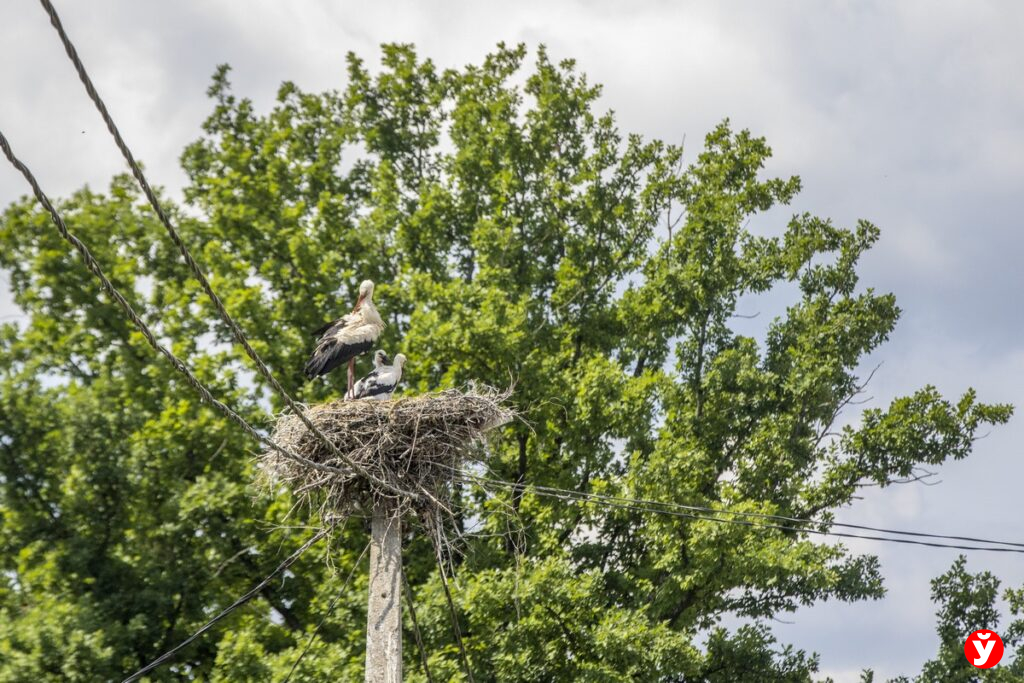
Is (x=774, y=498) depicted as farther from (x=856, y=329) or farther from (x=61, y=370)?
(x=61, y=370)

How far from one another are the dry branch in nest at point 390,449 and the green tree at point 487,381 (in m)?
3.27

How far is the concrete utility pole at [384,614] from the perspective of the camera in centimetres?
870

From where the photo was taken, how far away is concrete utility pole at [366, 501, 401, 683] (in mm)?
8695

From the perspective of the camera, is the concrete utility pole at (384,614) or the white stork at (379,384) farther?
the white stork at (379,384)

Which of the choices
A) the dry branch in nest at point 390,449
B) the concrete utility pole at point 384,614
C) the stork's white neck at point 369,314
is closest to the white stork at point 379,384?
the stork's white neck at point 369,314

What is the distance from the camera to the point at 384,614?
8766mm

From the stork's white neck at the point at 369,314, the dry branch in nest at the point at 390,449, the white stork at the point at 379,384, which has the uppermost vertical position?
the stork's white neck at the point at 369,314

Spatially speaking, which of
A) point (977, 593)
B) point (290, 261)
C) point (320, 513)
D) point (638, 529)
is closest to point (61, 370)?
point (290, 261)

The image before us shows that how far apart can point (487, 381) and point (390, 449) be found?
6.40 metres

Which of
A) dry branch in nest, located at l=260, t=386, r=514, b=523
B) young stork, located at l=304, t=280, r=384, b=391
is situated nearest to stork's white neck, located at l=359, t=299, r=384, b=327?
young stork, located at l=304, t=280, r=384, b=391

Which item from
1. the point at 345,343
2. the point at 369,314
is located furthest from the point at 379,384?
the point at 369,314

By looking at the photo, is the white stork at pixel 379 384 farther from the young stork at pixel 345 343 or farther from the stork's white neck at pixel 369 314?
the stork's white neck at pixel 369 314

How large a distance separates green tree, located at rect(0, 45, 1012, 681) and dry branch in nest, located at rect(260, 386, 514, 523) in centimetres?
327

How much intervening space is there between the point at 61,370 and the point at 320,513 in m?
10.5
